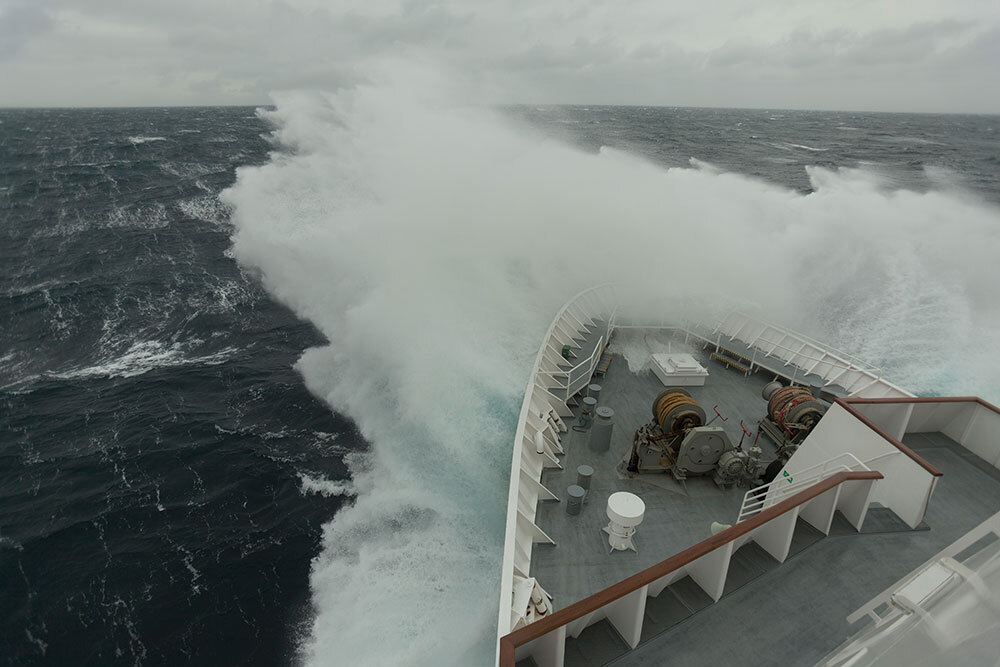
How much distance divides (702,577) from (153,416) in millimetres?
20655

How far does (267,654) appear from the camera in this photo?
11.0 metres

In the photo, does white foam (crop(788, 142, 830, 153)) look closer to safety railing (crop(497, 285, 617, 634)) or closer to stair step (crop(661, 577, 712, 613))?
safety railing (crop(497, 285, 617, 634))

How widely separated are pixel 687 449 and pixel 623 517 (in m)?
2.86

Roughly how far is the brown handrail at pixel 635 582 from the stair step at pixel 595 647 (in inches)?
21.2

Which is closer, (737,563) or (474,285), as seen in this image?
(737,563)

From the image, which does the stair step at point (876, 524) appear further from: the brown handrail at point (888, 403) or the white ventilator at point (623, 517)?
the white ventilator at point (623, 517)

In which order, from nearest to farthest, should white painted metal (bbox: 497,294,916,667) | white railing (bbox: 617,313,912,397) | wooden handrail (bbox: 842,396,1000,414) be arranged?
white painted metal (bbox: 497,294,916,667), wooden handrail (bbox: 842,396,1000,414), white railing (bbox: 617,313,912,397)

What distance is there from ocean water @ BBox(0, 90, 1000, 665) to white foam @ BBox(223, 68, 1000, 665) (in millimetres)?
118

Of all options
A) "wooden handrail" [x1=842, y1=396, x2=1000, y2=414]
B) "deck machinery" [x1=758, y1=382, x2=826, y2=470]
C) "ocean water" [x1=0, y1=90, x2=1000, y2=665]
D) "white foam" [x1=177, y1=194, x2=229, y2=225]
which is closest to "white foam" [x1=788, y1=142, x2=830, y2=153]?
"ocean water" [x1=0, y1=90, x2=1000, y2=665]

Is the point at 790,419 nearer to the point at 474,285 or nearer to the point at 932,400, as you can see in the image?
A: the point at 932,400

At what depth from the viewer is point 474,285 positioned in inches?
890

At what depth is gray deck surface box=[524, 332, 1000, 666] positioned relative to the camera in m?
5.61

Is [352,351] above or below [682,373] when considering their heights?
below

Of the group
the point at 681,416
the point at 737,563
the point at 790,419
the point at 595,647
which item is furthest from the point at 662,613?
the point at 790,419
